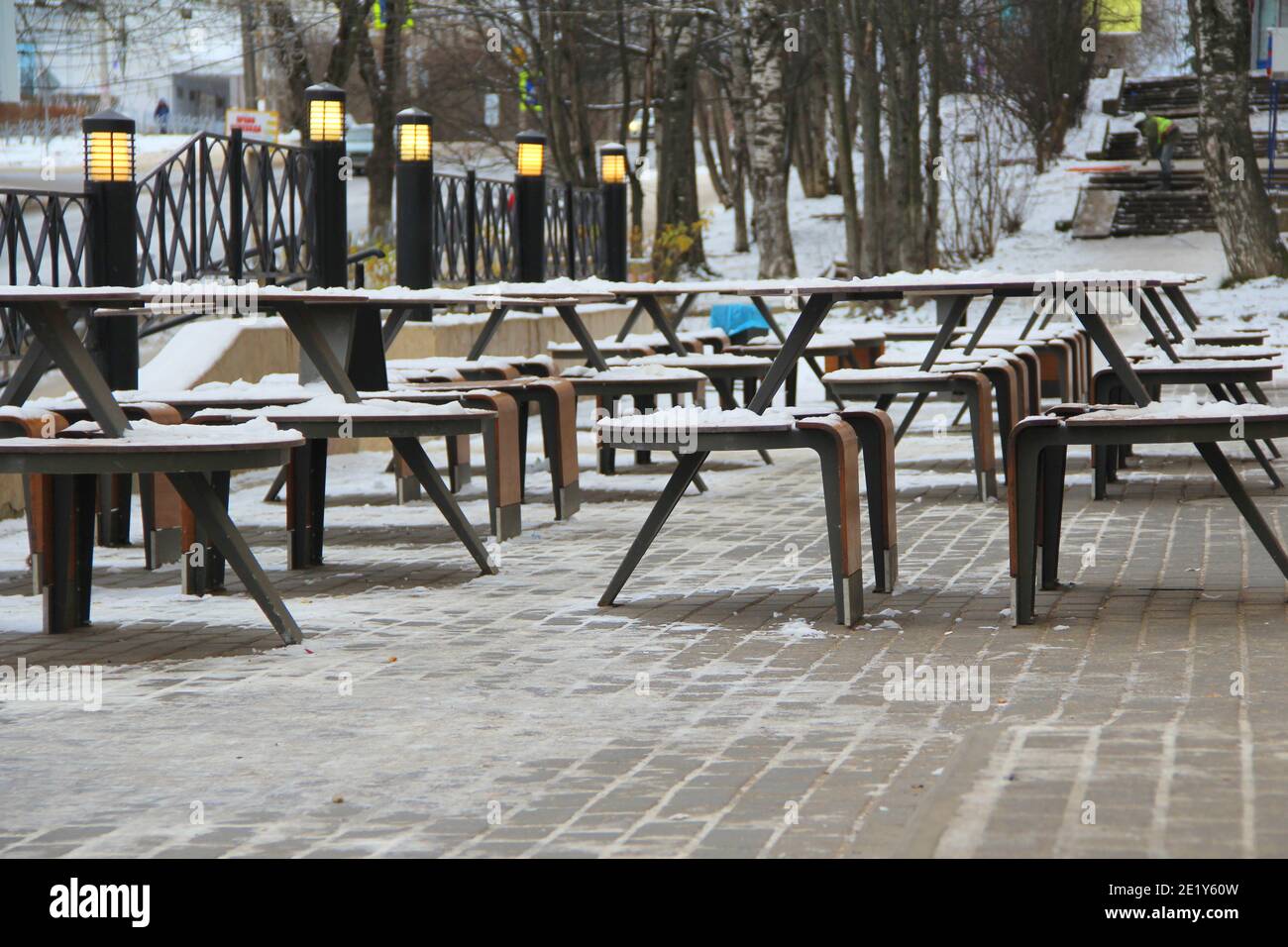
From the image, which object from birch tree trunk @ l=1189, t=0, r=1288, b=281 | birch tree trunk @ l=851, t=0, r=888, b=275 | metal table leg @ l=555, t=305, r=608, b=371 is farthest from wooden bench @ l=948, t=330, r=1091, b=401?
birch tree trunk @ l=851, t=0, r=888, b=275

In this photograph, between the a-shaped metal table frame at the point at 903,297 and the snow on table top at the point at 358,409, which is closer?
the a-shaped metal table frame at the point at 903,297

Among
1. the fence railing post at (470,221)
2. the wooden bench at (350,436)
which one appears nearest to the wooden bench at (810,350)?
the fence railing post at (470,221)

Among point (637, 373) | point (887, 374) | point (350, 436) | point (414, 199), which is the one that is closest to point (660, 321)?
point (637, 373)

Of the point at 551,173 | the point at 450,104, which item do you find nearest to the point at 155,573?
the point at 551,173

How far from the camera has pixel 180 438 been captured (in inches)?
233

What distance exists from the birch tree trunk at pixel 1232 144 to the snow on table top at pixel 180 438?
1842 centimetres

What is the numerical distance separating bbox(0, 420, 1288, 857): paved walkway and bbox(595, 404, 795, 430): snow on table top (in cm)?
63

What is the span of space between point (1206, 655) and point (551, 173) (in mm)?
30508

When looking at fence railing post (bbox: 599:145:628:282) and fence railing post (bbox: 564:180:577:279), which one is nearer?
fence railing post (bbox: 599:145:628:282)

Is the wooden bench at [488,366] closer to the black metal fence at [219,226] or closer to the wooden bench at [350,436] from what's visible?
the black metal fence at [219,226]

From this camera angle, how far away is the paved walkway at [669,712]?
3744 mm

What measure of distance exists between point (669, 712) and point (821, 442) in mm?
1659

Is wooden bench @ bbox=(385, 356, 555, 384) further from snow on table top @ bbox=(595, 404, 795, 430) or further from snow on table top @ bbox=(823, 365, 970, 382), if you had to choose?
snow on table top @ bbox=(595, 404, 795, 430)

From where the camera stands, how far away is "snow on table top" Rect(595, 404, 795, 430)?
6.34 meters
